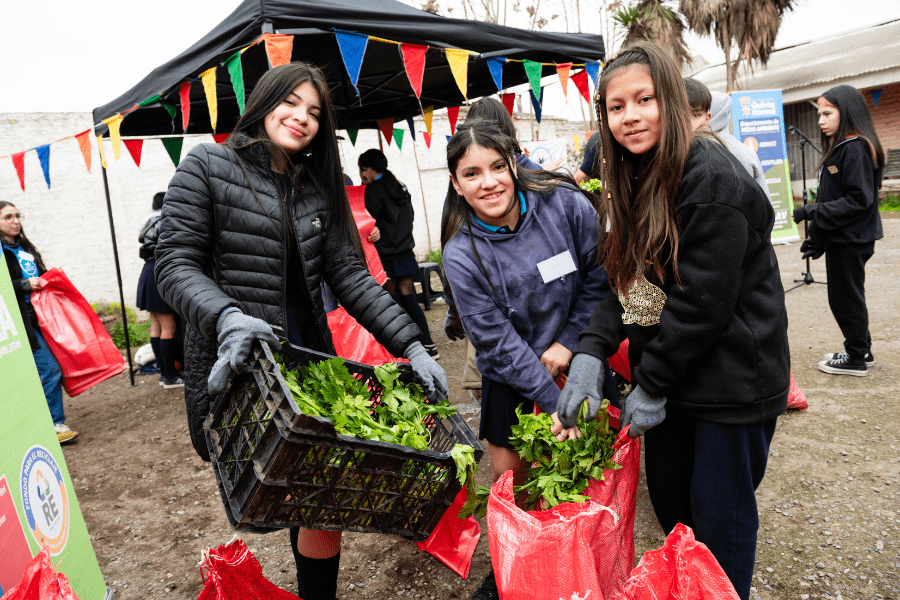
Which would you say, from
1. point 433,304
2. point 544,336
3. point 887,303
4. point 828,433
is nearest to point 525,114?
point 433,304

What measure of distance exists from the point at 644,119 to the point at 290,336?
4.41 ft

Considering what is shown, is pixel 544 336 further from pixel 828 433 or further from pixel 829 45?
pixel 829 45

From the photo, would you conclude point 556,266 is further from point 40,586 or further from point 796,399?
point 796,399

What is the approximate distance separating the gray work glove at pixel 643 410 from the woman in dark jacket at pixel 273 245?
0.61 m

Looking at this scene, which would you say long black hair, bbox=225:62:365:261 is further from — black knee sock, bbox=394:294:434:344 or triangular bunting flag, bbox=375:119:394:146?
triangular bunting flag, bbox=375:119:394:146

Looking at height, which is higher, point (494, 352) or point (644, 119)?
point (644, 119)

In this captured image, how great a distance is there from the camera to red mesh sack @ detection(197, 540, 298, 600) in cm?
183

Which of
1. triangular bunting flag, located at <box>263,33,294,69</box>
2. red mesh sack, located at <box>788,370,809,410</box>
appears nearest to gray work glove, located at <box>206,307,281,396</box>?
triangular bunting flag, located at <box>263,33,294,69</box>

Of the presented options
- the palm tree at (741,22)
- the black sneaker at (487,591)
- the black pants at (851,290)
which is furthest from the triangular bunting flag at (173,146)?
the palm tree at (741,22)

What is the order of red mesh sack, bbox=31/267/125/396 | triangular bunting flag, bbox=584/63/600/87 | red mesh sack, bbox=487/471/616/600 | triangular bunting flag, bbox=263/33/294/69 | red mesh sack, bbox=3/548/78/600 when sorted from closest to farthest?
1. red mesh sack, bbox=3/548/78/600
2. red mesh sack, bbox=487/471/616/600
3. triangular bunting flag, bbox=263/33/294/69
4. red mesh sack, bbox=31/267/125/396
5. triangular bunting flag, bbox=584/63/600/87

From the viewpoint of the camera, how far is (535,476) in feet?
6.15

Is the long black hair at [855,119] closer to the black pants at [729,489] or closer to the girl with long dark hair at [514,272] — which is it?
the girl with long dark hair at [514,272]

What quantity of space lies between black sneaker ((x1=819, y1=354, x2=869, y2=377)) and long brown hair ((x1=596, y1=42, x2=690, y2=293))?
3.51m

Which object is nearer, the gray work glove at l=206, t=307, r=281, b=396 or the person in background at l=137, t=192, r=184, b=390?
the gray work glove at l=206, t=307, r=281, b=396
